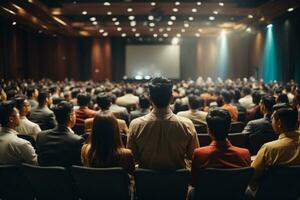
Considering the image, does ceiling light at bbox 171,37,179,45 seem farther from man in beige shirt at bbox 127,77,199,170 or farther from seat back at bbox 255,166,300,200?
seat back at bbox 255,166,300,200

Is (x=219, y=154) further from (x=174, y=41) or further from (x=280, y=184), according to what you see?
(x=174, y=41)

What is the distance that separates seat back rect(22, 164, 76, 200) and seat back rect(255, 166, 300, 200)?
1.43 meters

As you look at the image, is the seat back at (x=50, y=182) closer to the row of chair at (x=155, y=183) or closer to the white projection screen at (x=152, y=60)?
the row of chair at (x=155, y=183)

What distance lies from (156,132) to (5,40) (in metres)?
16.0

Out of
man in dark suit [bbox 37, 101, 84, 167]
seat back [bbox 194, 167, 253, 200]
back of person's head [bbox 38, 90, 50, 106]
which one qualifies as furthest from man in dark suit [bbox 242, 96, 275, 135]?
back of person's head [bbox 38, 90, 50, 106]

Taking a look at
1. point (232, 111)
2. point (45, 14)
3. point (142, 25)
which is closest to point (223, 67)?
point (142, 25)

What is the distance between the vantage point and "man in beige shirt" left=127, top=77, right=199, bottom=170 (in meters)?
3.46

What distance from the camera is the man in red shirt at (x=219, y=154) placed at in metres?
3.24

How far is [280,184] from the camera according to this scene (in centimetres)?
318

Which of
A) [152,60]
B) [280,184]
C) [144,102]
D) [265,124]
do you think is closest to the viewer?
[280,184]

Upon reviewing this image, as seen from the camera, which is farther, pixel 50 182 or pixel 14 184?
pixel 14 184

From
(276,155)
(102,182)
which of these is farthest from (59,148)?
(276,155)

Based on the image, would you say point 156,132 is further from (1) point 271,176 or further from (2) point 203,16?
(2) point 203,16

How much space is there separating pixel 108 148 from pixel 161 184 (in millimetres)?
518
